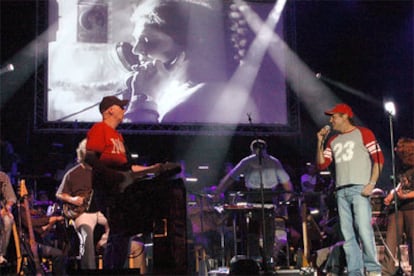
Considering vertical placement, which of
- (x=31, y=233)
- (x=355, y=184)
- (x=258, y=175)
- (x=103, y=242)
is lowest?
(x=103, y=242)

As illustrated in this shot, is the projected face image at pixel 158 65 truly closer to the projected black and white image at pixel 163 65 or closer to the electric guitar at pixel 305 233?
the projected black and white image at pixel 163 65

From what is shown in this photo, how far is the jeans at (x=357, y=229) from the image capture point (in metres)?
6.15

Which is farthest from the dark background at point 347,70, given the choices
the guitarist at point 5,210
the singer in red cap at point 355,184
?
the singer in red cap at point 355,184

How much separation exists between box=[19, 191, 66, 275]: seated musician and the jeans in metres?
4.22

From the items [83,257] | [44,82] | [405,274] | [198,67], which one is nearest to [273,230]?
[405,274]

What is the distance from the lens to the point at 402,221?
282 inches

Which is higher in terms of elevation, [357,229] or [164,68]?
[164,68]

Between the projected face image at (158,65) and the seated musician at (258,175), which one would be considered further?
the projected face image at (158,65)

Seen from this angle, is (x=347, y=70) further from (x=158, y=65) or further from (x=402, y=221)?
(x=402, y=221)

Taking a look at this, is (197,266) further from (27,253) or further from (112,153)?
(112,153)

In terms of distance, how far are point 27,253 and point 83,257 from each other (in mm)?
2400

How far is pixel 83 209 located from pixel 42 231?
114 inches

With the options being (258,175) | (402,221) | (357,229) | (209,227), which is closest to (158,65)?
(258,175)

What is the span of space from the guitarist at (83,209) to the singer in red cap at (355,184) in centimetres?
259
